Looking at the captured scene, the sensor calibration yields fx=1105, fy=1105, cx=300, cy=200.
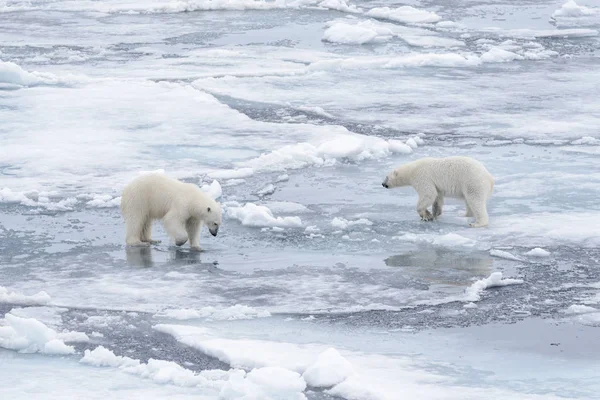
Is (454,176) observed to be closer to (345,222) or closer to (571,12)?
(345,222)

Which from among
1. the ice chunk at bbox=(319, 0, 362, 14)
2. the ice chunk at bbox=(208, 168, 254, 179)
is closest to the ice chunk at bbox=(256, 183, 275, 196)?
Answer: the ice chunk at bbox=(208, 168, 254, 179)

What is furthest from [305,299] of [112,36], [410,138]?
[112,36]

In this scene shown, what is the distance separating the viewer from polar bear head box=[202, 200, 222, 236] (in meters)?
7.29

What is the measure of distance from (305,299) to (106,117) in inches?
238

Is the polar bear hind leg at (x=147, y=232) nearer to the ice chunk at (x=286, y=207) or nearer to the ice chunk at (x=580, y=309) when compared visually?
the ice chunk at (x=286, y=207)

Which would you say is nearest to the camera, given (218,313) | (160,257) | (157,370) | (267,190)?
(157,370)

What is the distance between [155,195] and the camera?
24.4 feet

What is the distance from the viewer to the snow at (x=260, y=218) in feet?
25.6

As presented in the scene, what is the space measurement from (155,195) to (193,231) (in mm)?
352

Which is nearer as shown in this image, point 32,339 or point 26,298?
point 32,339

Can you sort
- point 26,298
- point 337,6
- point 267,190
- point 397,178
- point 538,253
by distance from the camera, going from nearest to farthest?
1. point 26,298
2. point 538,253
3. point 397,178
4. point 267,190
5. point 337,6

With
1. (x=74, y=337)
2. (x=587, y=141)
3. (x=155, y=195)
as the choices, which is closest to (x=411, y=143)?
(x=587, y=141)

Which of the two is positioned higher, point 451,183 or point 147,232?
point 451,183

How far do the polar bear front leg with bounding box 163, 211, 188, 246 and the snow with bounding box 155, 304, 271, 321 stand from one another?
128 cm
